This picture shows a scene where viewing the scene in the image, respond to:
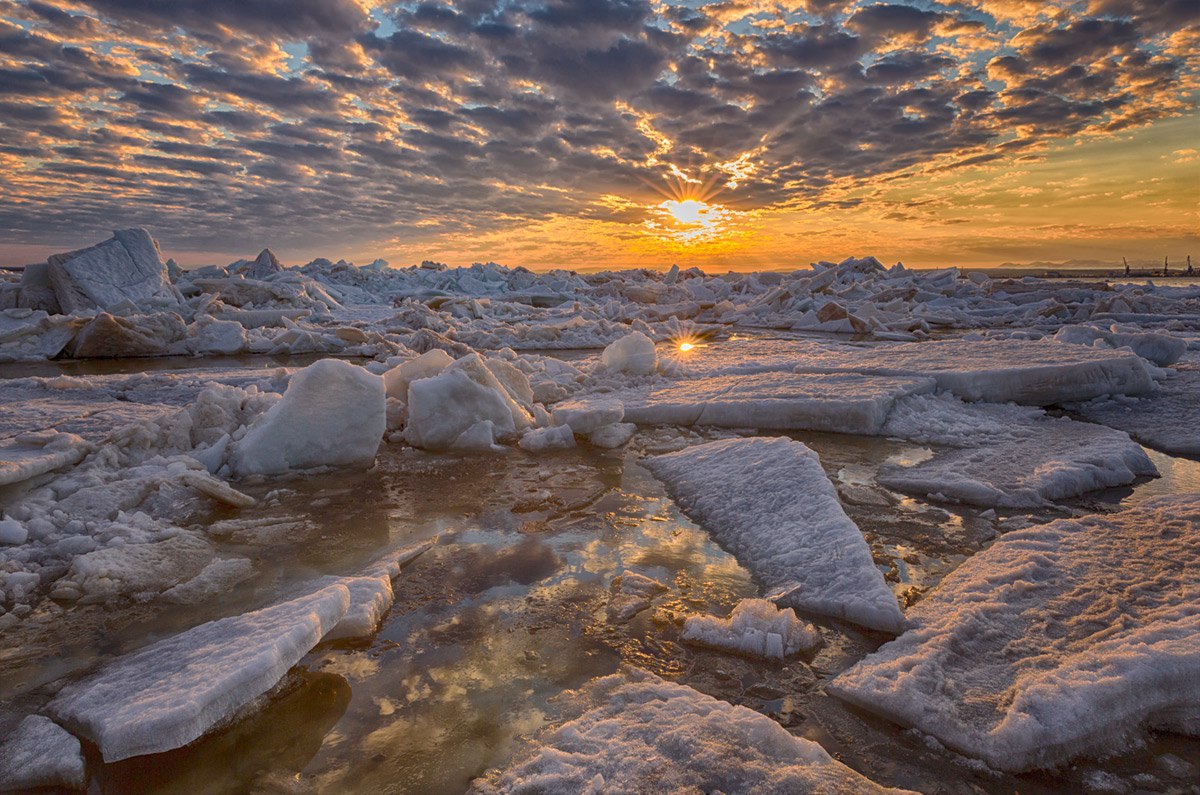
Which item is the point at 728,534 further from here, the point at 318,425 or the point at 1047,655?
the point at 318,425

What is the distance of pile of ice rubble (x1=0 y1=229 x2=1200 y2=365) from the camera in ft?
33.9

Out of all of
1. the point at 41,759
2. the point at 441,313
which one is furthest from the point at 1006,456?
the point at 441,313

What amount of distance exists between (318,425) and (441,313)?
1173cm

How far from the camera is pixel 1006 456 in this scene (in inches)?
158

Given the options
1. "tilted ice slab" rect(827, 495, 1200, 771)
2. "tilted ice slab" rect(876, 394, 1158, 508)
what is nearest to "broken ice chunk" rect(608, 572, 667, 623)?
"tilted ice slab" rect(827, 495, 1200, 771)

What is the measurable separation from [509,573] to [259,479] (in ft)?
7.36

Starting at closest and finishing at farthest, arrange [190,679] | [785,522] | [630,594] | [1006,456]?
1. [190,679]
2. [630,594]
3. [785,522]
4. [1006,456]

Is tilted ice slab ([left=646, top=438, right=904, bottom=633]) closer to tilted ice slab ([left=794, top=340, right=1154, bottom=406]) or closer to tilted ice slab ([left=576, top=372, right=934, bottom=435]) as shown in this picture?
tilted ice slab ([left=576, top=372, right=934, bottom=435])

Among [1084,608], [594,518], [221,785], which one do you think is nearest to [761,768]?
[221,785]

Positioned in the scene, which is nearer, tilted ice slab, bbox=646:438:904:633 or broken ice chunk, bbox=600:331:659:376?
tilted ice slab, bbox=646:438:904:633

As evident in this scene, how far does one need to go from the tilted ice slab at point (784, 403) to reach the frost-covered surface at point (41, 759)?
3.68 meters

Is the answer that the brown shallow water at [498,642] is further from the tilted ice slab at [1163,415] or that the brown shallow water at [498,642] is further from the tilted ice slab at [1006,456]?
the tilted ice slab at [1163,415]

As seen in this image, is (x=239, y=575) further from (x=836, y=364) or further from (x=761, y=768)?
(x=836, y=364)

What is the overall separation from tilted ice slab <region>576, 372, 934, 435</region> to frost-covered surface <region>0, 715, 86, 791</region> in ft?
12.1
